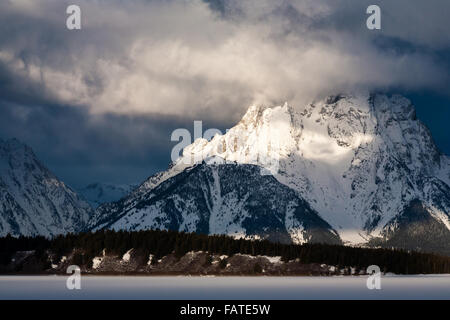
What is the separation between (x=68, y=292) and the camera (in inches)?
7219
